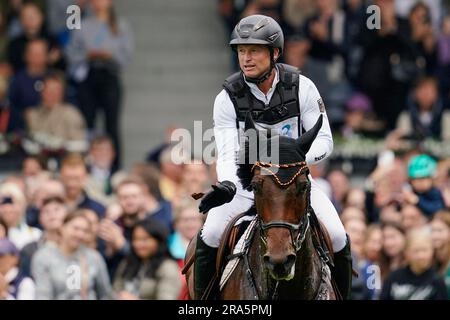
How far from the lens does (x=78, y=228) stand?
14844mm

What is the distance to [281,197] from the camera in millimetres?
10133

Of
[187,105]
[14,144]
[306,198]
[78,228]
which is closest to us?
[306,198]

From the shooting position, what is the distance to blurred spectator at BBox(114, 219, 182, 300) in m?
14.6

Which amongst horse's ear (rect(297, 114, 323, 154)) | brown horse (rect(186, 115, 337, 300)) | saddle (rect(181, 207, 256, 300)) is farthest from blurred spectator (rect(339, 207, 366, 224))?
horse's ear (rect(297, 114, 323, 154))

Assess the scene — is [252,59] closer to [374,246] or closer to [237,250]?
[237,250]

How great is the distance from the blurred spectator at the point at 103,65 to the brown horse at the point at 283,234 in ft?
31.7

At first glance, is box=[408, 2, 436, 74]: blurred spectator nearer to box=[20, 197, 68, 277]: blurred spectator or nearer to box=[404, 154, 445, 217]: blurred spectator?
box=[404, 154, 445, 217]: blurred spectator

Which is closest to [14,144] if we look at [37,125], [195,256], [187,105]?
[37,125]

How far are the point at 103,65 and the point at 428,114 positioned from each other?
4.20m

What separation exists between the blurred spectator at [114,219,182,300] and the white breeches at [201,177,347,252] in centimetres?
325

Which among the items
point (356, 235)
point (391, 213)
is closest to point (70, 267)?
point (356, 235)
